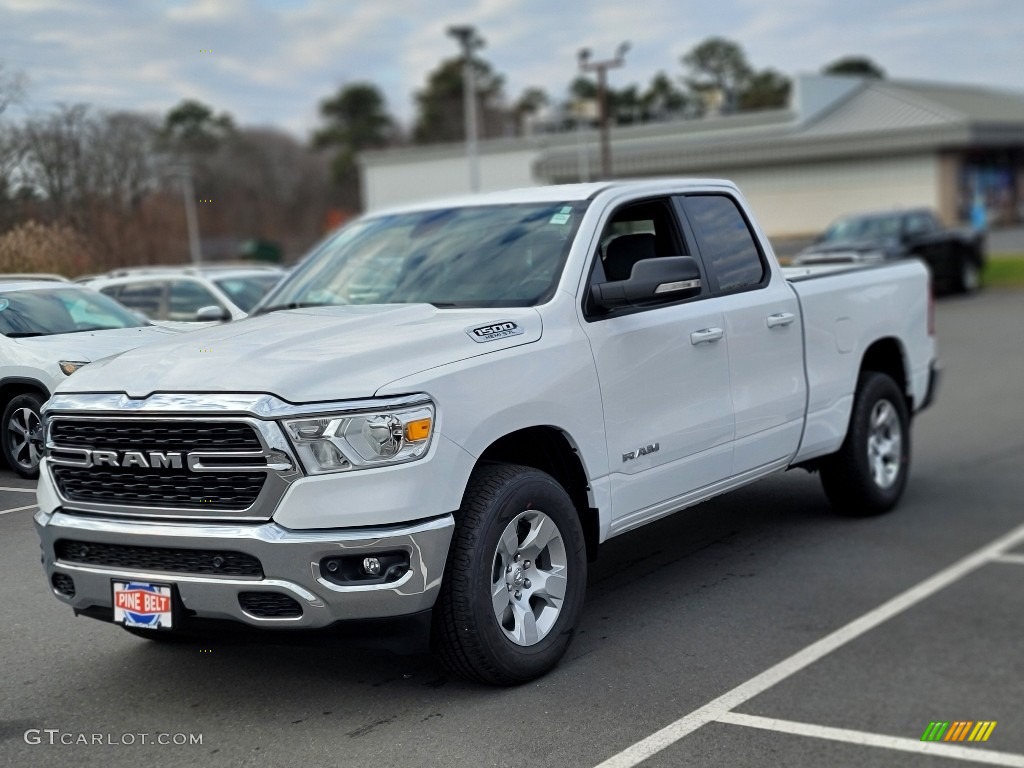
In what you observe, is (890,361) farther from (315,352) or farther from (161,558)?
(161,558)

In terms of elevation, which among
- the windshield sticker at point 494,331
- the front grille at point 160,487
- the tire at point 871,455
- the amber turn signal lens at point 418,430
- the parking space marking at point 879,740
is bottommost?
the parking space marking at point 879,740

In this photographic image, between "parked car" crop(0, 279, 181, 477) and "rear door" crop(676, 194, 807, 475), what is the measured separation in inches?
124

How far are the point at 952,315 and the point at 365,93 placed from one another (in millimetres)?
62998

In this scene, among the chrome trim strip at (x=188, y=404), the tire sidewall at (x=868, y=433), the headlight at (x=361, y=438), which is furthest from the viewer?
the tire sidewall at (x=868, y=433)

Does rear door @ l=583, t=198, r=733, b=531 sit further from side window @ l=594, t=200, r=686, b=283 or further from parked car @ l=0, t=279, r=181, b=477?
parked car @ l=0, t=279, r=181, b=477

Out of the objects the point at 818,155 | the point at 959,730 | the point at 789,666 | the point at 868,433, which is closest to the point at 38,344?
the point at 789,666

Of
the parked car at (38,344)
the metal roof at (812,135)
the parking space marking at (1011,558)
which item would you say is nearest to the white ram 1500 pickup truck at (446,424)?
the parked car at (38,344)

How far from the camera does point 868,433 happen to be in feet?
24.9

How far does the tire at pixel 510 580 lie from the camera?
4336mm

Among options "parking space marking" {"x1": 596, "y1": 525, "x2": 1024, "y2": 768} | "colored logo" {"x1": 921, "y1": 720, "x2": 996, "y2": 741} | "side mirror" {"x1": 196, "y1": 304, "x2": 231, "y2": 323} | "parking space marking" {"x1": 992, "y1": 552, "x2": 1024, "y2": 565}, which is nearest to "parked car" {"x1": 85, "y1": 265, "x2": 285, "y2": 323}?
"side mirror" {"x1": 196, "y1": 304, "x2": 231, "y2": 323}

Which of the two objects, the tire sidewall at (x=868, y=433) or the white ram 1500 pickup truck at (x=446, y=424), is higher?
the white ram 1500 pickup truck at (x=446, y=424)

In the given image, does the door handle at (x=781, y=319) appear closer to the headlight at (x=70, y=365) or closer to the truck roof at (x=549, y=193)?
the truck roof at (x=549, y=193)

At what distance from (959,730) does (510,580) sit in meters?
2.89

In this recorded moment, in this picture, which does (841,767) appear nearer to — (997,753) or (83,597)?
(997,753)
